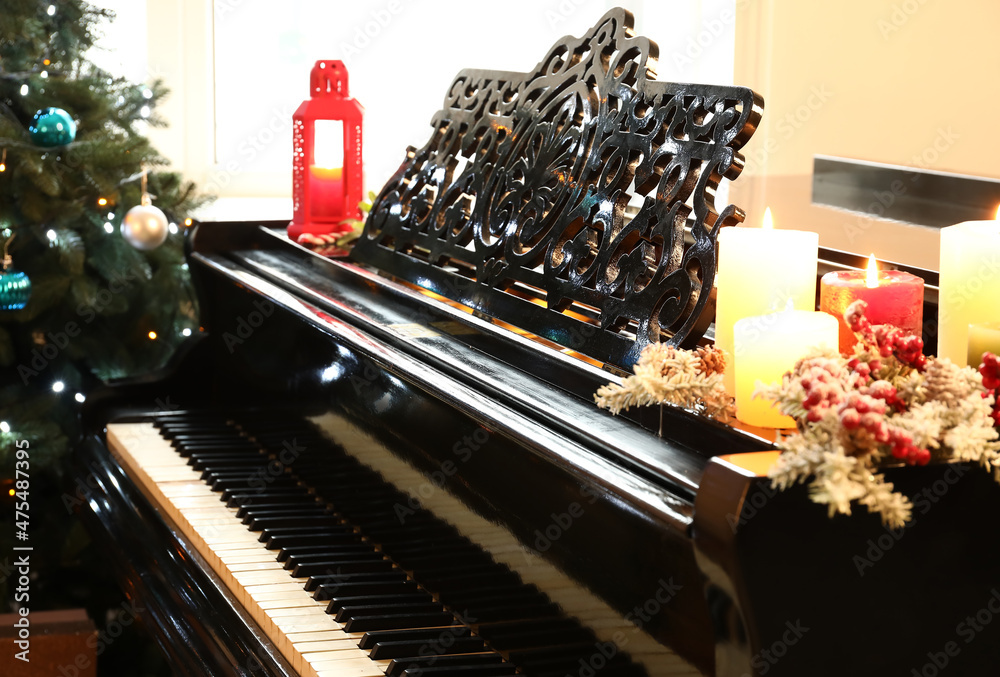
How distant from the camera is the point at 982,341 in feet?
3.40

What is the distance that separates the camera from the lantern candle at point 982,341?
1.03 metres

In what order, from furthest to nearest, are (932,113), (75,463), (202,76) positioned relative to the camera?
(202,76) < (932,113) < (75,463)

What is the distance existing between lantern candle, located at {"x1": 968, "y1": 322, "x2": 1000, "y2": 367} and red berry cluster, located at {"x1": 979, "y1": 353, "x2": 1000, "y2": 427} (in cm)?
3

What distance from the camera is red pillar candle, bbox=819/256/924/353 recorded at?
1115 millimetres

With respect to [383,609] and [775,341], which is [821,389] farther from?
[383,609]

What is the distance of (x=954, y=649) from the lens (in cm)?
102

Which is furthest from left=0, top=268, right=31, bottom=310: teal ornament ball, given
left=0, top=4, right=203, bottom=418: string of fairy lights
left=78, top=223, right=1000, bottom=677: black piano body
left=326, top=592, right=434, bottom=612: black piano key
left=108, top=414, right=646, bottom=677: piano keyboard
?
left=326, top=592, right=434, bottom=612: black piano key

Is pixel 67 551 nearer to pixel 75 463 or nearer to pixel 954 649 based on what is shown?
pixel 75 463

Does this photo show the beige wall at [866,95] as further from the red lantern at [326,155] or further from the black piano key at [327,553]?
the black piano key at [327,553]

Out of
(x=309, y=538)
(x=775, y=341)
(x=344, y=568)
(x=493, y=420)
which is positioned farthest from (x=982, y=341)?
(x=309, y=538)

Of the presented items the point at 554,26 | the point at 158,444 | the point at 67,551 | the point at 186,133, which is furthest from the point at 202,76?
the point at 158,444

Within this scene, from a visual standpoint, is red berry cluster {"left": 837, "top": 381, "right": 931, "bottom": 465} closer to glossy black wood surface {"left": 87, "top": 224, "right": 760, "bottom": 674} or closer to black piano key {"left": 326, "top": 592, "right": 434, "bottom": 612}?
glossy black wood surface {"left": 87, "top": 224, "right": 760, "bottom": 674}

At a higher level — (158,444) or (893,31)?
(893,31)

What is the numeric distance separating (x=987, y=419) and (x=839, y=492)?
0.21 metres
